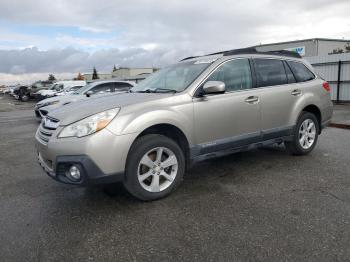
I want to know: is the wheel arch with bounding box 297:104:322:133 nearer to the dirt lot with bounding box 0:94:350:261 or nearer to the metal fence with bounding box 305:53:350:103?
the dirt lot with bounding box 0:94:350:261

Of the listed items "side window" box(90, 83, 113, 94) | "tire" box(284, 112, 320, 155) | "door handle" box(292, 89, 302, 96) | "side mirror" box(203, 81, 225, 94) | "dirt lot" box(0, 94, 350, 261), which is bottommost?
"dirt lot" box(0, 94, 350, 261)

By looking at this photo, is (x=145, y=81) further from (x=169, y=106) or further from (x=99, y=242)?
(x=99, y=242)

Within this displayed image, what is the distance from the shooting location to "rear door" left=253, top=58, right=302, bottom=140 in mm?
4995

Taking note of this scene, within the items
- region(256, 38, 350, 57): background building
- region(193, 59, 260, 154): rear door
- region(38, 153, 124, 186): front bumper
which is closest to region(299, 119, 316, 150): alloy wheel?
region(193, 59, 260, 154): rear door

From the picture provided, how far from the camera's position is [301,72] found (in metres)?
5.75

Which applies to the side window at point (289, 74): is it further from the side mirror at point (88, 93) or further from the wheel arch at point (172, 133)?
the side mirror at point (88, 93)

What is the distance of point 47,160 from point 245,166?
117 inches

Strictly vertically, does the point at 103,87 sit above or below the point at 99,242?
above

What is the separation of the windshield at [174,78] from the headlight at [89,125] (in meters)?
1.10

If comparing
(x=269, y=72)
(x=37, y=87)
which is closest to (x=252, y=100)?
(x=269, y=72)

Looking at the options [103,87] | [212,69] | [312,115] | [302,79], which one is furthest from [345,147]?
[103,87]

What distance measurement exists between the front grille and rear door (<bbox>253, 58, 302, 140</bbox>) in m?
2.88

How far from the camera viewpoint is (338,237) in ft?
9.78

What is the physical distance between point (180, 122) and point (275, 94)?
72.8 inches
